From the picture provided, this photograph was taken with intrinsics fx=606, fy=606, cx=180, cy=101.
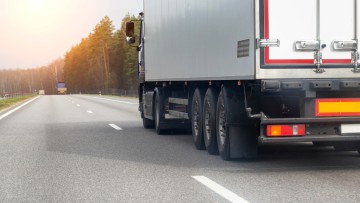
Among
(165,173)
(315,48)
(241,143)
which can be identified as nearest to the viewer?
(315,48)

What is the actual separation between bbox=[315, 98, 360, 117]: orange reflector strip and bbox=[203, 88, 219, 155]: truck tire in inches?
85.5

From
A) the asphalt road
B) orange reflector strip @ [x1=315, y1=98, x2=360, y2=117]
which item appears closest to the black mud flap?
the asphalt road

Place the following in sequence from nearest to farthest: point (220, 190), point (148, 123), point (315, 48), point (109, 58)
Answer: point (220, 190)
point (315, 48)
point (148, 123)
point (109, 58)

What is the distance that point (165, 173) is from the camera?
8352 millimetres

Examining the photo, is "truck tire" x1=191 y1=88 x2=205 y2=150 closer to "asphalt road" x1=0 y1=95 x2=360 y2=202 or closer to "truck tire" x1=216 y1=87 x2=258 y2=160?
"asphalt road" x1=0 y1=95 x2=360 y2=202

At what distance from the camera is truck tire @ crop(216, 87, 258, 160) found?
8898 millimetres

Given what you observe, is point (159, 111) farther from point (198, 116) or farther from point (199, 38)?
Result: point (199, 38)

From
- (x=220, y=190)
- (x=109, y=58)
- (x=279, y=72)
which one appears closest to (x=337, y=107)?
(x=279, y=72)

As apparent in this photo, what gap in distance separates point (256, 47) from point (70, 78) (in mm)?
179123

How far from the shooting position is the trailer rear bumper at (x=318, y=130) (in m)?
7.99

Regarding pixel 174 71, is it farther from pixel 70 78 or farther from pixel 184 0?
pixel 70 78

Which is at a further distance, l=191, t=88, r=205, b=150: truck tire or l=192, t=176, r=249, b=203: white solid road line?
l=191, t=88, r=205, b=150: truck tire

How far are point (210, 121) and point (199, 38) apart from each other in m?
1.46

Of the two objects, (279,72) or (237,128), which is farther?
(237,128)
